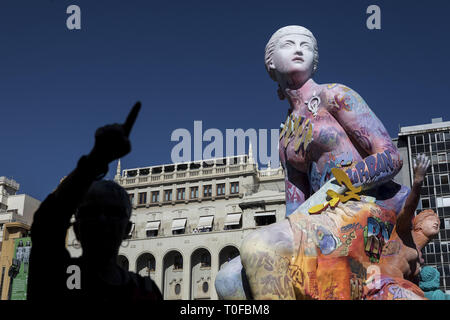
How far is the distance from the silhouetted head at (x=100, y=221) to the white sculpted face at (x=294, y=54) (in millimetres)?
3632

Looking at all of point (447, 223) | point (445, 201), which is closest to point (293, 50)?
point (447, 223)

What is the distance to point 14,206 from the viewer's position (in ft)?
200

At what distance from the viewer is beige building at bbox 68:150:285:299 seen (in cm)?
4481

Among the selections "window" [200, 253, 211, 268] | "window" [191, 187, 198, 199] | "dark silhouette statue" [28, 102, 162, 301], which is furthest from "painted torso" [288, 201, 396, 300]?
"window" [191, 187, 198, 199]

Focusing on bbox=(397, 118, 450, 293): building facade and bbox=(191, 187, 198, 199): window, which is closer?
bbox=(397, 118, 450, 293): building facade

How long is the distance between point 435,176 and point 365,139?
1783 inches

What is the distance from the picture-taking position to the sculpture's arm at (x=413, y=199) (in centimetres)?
516

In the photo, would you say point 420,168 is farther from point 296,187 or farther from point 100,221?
point 100,221

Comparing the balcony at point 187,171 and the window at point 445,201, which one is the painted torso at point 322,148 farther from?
the window at point 445,201

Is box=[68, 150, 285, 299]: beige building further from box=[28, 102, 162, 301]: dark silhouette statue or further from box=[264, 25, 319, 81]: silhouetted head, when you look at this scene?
box=[28, 102, 162, 301]: dark silhouette statue

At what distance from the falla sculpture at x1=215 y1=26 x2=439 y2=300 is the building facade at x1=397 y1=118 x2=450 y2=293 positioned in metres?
38.3
